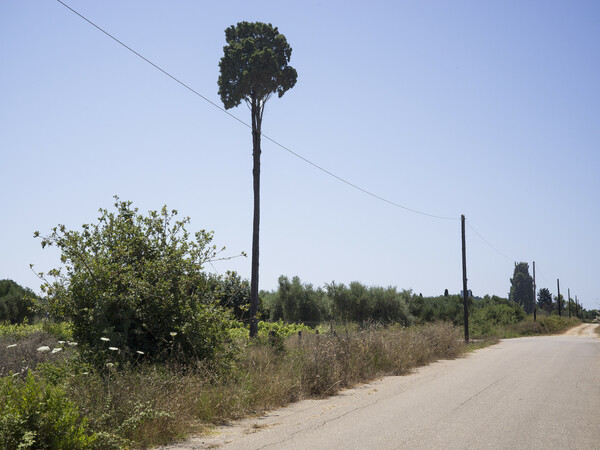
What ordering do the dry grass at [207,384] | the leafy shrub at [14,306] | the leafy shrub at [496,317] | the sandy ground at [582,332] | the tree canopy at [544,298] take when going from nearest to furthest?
the dry grass at [207,384]
the leafy shrub at [14,306]
the sandy ground at [582,332]
the leafy shrub at [496,317]
the tree canopy at [544,298]

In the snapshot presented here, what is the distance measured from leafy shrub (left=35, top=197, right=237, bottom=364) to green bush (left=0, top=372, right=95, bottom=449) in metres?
2.43

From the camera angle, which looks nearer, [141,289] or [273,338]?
[141,289]

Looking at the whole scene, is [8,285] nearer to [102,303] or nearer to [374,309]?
[374,309]

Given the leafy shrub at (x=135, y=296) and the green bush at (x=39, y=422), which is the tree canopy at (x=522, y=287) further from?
the green bush at (x=39, y=422)

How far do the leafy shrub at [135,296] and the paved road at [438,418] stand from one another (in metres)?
2.11

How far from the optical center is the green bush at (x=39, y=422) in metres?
5.92

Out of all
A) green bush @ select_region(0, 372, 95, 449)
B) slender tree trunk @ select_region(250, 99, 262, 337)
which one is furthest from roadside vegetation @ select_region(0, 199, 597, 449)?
slender tree trunk @ select_region(250, 99, 262, 337)

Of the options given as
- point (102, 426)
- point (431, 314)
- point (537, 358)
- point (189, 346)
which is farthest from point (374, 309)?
point (102, 426)

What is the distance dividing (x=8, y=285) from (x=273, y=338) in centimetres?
3235

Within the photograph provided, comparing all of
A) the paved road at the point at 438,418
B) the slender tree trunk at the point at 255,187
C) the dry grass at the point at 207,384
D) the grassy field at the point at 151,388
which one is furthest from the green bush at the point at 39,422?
the slender tree trunk at the point at 255,187

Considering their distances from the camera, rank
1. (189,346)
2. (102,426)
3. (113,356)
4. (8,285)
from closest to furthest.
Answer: (102,426) → (113,356) → (189,346) → (8,285)

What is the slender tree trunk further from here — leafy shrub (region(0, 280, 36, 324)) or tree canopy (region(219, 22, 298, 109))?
leafy shrub (region(0, 280, 36, 324))

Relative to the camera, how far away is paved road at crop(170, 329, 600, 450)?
7461mm

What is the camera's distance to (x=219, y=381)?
9781 millimetres
